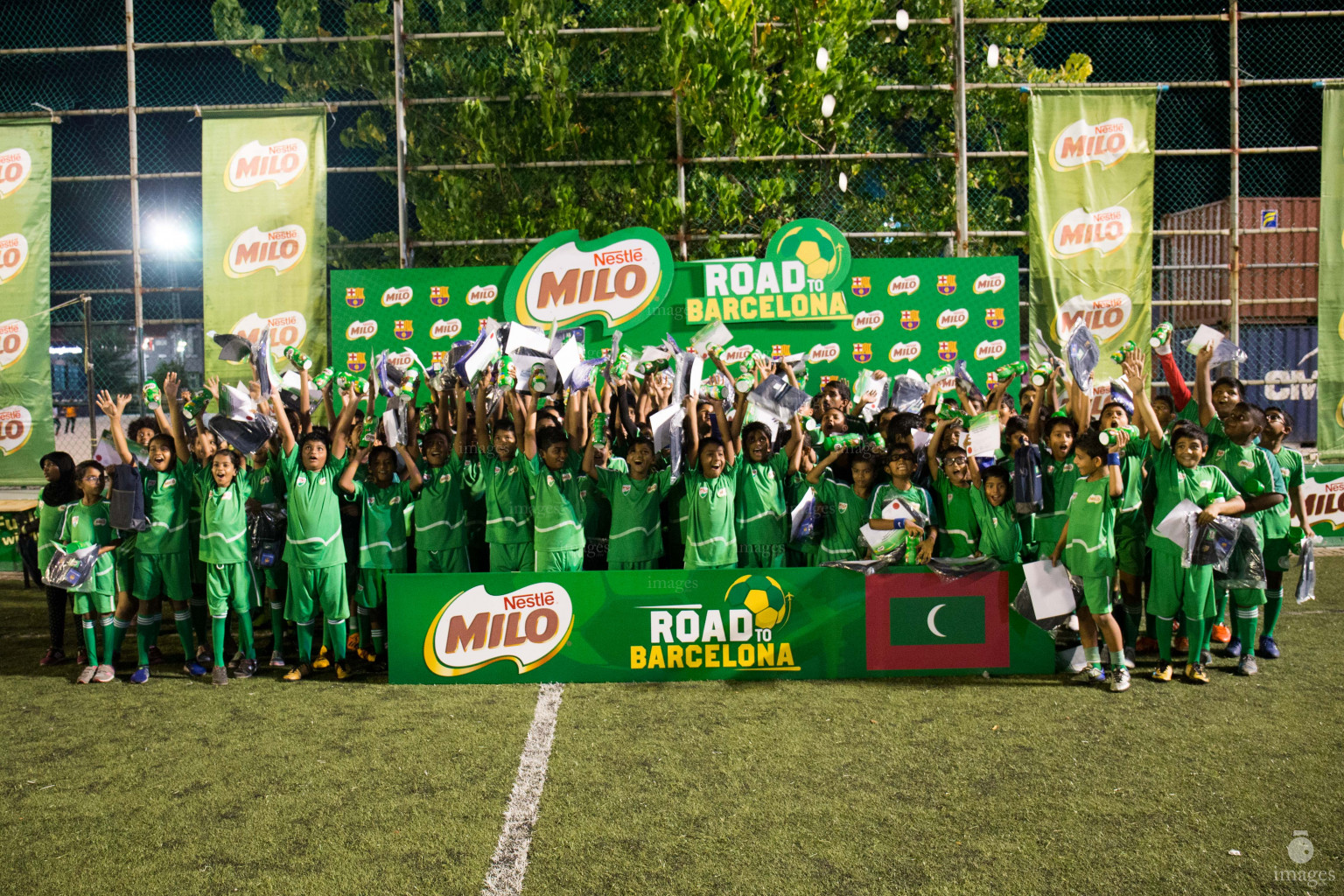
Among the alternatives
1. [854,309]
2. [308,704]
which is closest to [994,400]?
[854,309]

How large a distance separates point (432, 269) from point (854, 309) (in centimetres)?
471

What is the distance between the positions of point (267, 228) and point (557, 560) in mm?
6919

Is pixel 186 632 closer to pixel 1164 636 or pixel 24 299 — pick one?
pixel 1164 636

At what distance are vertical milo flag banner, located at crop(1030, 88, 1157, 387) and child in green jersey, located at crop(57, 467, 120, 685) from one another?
9439 mm

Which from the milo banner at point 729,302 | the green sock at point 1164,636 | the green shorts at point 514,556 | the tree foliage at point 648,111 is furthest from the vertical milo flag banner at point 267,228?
the green sock at point 1164,636

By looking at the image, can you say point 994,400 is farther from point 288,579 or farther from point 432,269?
point 432,269

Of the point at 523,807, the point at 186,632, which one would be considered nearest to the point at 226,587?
the point at 186,632

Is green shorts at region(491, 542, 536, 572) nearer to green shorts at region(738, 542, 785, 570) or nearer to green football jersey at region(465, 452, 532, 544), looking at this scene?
green football jersey at region(465, 452, 532, 544)

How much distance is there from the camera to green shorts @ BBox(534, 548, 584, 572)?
6438 millimetres

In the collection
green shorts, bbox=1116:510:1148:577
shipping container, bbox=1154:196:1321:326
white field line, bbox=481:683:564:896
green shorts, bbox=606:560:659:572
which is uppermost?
shipping container, bbox=1154:196:1321:326

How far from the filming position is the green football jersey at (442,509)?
262 inches

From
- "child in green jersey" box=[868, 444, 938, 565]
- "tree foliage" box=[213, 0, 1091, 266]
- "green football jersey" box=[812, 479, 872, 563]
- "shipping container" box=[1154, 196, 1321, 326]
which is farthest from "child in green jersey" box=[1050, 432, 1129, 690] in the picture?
"shipping container" box=[1154, 196, 1321, 326]

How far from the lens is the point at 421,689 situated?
6.03 metres

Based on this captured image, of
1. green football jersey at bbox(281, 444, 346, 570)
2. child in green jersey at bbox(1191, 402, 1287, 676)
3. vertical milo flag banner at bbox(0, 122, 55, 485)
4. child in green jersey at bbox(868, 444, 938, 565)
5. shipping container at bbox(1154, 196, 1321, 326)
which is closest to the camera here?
child in green jersey at bbox(868, 444, 938, 565)
